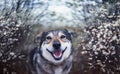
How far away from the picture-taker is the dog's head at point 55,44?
8.11 feet

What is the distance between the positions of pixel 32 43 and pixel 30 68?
0.67ft

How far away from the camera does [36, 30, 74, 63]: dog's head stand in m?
2.47

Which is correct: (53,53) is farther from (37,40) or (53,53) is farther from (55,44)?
(37,40)

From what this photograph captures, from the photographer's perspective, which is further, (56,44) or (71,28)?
(71,28)

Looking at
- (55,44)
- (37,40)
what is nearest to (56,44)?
(55,44)

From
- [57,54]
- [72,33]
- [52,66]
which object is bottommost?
[52,66]

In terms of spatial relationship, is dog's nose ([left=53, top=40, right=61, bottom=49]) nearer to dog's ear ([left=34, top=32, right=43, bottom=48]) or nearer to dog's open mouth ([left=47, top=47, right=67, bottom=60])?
dog's open mouth ([left=47, top=47, right=67, bottom=60])

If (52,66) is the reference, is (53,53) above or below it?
above

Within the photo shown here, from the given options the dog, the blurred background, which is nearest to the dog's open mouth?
the dog

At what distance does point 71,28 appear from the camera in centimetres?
259

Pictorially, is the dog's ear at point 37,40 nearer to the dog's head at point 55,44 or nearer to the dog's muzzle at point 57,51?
the dog's head at point 55,44

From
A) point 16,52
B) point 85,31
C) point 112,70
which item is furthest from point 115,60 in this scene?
point 16,52

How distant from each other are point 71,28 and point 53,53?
0.87 ft

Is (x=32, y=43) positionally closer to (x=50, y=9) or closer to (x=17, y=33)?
(x=17, y=33)
